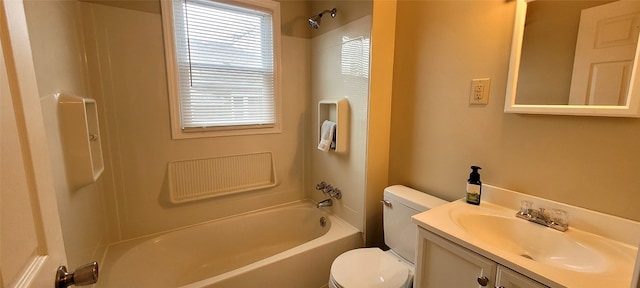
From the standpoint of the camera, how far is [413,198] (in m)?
1.49

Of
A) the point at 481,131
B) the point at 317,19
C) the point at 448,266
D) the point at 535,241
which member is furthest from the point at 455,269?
the point at 317,19

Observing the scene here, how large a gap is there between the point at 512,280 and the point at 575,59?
863 mm

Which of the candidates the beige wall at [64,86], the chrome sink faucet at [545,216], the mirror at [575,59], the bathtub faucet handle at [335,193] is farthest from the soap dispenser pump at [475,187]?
the beige wall at [64,86]

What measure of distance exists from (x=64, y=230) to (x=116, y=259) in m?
0.71

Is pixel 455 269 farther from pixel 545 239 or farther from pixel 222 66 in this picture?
pixel 222 66

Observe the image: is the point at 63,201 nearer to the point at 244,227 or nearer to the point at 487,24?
the point at 244,227

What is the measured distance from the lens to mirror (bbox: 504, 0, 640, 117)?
896mm

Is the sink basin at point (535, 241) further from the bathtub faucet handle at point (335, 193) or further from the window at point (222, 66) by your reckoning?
the window at point (222, 66)

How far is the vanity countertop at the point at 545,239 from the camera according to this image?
769 mm

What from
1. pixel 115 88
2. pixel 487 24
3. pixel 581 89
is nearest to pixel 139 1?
pixel 115 88

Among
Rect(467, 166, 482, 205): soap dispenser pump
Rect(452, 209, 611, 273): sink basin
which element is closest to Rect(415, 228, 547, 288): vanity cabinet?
Rect(452, 209, 611, 273): sink basin

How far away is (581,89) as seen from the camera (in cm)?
98

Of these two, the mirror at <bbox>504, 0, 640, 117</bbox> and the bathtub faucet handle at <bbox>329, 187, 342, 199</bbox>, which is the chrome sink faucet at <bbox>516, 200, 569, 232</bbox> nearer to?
the mirror at <bbox>504, 0, 640, 117</bbox>

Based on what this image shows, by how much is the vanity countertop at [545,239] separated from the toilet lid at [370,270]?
44cm
